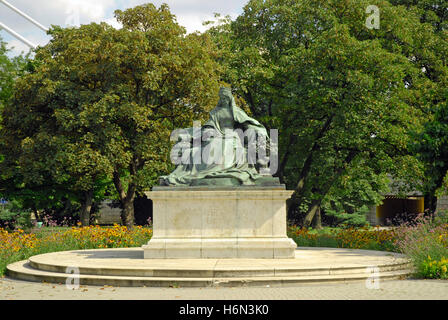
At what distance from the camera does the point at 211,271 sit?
11.4 m

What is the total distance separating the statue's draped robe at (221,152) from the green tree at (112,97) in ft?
36.3

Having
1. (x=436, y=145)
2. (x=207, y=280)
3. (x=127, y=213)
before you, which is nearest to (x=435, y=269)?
(x=207, y=280)

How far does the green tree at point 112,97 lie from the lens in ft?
86.0

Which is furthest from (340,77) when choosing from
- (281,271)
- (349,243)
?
(281,271)

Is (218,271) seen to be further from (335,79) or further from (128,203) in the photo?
(128,203)

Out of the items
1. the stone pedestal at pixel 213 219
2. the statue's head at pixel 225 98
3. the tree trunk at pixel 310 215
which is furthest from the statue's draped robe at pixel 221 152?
the tree trunk at pixel 310 215

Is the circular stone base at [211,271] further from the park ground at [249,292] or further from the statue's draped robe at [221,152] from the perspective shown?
the statue's draped robe at [221,152]

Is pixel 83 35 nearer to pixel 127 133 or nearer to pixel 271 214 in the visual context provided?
pixel 127 133

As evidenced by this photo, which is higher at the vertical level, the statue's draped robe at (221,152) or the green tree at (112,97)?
the green tree at (112,97)

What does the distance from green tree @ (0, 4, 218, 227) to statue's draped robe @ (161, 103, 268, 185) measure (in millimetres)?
11063

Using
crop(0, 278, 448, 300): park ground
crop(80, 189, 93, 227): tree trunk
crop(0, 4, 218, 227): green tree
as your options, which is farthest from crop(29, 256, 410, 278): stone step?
crop(80, 189, 93, 227): tree trunk

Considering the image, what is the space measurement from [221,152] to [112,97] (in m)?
12.3

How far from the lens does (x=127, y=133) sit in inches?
1128

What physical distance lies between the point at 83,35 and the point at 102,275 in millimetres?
18450
